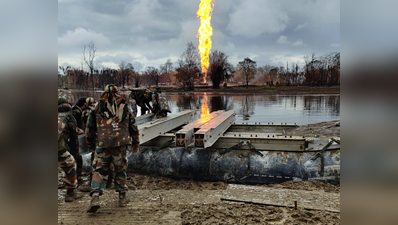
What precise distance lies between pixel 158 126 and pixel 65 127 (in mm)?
2505

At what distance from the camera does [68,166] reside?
5270mm

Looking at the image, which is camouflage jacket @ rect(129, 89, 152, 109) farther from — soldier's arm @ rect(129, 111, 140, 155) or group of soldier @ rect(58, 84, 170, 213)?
soldier's arm @ rect(129, 111, 140, 155)

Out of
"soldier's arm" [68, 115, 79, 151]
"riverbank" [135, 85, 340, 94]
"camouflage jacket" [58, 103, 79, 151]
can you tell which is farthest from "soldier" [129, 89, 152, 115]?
"riverbank" [135, 85, 340, 94]

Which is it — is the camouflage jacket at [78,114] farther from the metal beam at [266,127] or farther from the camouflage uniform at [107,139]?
the metal beam at [266,127]

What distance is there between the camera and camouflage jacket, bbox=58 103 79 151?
5258mm

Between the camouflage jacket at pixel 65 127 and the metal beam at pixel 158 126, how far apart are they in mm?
1534

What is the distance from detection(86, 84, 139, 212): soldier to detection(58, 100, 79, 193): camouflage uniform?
0.61m

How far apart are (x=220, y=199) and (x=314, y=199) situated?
184 centimetres

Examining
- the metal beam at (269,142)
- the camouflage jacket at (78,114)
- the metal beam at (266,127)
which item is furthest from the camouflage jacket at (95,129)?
the metal beam at (266,127)

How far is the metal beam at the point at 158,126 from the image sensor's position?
21.4 feet

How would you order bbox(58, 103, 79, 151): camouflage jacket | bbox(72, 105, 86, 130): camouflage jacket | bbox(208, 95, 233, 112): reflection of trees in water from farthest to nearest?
bbox(208, 95, 233, 112): reflection of trees in water, bbox(72, 105, 86, 130): camouflage jacket, bbox(58, 103, 79, 151): camouflage jacket
